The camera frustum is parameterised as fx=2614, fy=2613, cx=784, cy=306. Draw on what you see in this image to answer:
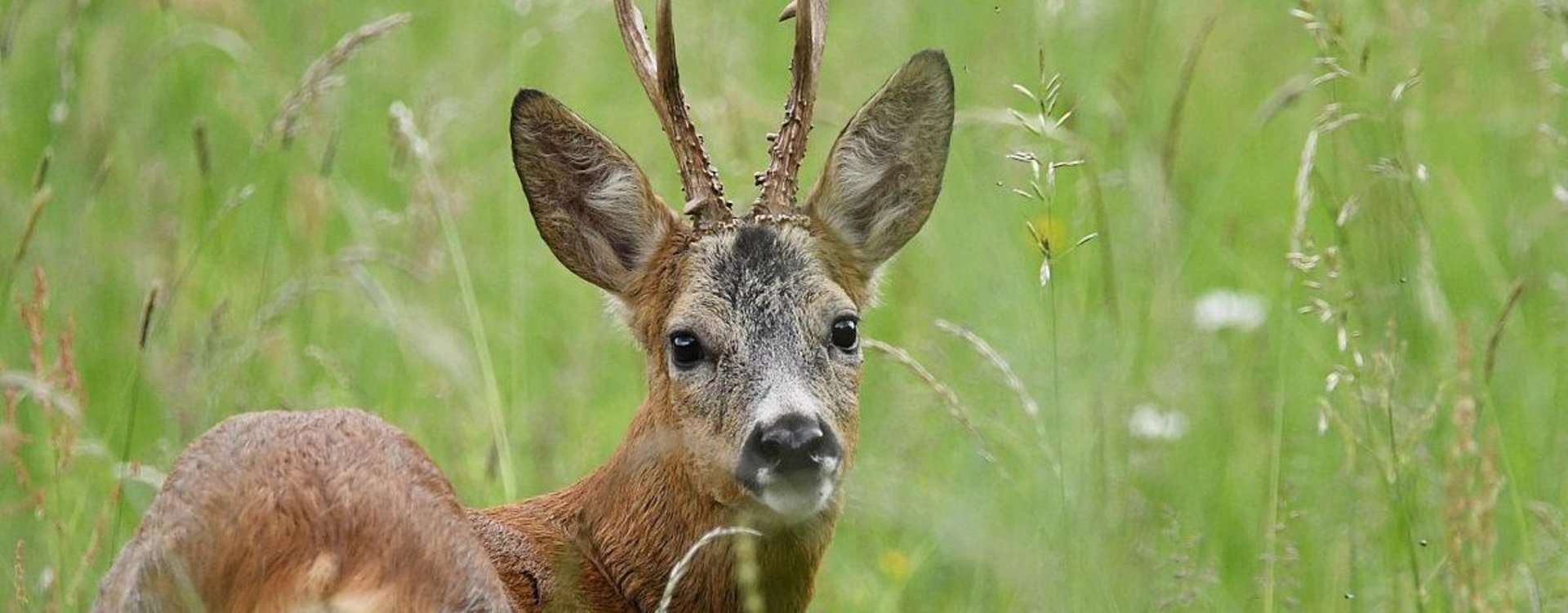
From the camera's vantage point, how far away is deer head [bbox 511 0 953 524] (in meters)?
5.73

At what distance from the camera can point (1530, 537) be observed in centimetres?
683

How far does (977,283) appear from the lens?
8.58 m

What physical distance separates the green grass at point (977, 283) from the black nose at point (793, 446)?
573 mm

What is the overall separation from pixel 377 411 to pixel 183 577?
3.00 metres

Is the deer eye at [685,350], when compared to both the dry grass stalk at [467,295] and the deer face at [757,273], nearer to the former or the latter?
the deer face at [757,273]

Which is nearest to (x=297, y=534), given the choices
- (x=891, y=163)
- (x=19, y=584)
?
(x=19, y=584)

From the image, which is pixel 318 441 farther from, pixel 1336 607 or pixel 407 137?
pixel 1336 607

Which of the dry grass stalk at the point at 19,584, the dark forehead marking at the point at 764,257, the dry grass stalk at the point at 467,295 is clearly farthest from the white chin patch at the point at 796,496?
the dry grass stalk at the point at 19,584

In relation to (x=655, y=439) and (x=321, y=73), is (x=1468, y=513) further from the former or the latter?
(x=321, y=73)

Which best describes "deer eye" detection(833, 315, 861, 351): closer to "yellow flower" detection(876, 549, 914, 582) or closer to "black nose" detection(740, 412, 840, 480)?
"black nose" detection(740, 412, 840, 480)

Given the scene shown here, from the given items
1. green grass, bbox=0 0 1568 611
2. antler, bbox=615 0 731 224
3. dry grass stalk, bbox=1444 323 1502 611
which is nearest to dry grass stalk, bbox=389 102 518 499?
green grass, bbox=0 0 1568 611

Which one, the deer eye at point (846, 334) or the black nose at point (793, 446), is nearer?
the black nose at point (793, 446)

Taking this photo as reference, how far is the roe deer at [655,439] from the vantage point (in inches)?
189

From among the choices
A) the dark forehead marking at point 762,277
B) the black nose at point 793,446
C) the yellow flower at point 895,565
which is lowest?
the yellow flower at point 895,565
